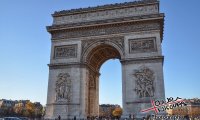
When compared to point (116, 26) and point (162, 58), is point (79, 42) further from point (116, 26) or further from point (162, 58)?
point (162, 58)

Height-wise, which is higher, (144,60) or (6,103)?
(144,60)

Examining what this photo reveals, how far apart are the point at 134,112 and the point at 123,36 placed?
25.1 feet

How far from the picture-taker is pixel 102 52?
28375 millimetres

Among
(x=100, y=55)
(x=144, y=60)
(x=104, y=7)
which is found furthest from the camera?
(x=100, y=55)

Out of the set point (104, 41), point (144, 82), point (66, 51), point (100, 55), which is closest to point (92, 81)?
point (100, 55)

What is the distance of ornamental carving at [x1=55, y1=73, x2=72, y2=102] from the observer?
24703 millimetres

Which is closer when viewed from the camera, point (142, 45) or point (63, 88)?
point (142, 45)

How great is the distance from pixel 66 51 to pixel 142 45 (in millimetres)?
8074

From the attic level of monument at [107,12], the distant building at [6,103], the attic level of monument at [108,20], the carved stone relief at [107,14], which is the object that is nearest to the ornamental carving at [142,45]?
the attic level of monument at [108,20]

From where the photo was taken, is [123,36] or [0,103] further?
[0,103]

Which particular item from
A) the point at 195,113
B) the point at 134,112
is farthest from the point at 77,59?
the point at 195,113

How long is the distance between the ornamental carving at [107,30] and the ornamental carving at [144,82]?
13.8 feet

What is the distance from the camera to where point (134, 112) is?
73.5 ft

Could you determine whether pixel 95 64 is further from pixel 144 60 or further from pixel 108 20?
pixel 144 60
